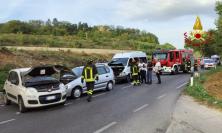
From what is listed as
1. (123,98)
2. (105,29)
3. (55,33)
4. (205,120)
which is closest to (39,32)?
(55,33)

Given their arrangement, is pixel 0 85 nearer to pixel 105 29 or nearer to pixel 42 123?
pixel 42 123

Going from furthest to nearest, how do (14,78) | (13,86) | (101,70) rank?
1. (101,70)
2. (14,78)
3. (13,86)

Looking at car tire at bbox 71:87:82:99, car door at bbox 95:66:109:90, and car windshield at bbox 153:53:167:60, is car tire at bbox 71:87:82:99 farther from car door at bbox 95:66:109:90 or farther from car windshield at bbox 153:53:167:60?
car windshield at bbox 153:53:167:60

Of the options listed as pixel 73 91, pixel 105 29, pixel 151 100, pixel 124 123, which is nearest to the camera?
pixel 124 123

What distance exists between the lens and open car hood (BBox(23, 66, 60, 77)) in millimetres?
14383

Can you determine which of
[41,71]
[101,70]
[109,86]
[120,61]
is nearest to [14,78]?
[41,71]

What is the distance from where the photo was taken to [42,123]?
11000 millimetres

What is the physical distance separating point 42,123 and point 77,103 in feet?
14.0

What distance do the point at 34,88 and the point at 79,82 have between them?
4040mm

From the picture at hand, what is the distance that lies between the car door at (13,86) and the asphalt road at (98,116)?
52cm

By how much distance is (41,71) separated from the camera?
48.3ft

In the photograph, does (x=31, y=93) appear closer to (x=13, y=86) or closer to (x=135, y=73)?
(x=13, y=86)

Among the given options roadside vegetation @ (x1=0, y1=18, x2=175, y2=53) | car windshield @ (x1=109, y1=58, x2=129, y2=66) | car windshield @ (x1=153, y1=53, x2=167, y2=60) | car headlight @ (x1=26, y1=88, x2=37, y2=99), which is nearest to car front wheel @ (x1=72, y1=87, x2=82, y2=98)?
car headlight @ (x1=26, y1=88, x2=37, y2=99)

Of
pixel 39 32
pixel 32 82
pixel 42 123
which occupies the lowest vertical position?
pixel 42 123
